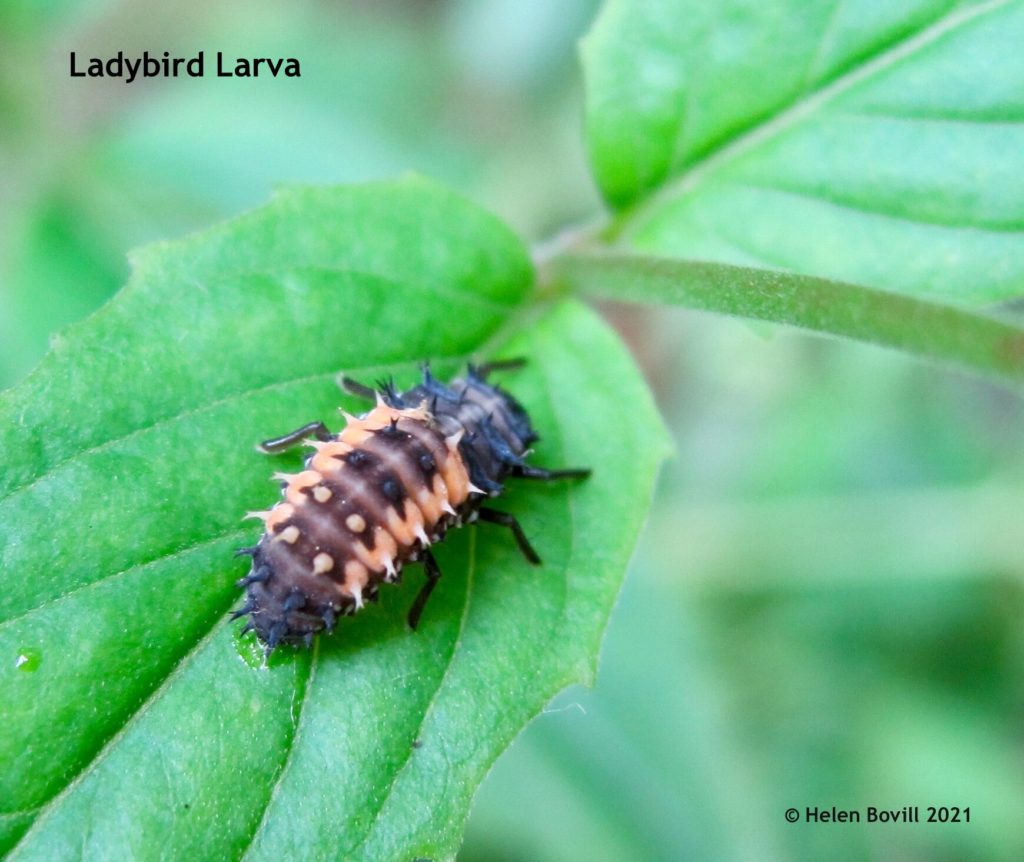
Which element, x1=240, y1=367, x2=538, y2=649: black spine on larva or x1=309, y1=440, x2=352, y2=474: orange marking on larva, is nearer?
x1=240, y1=367, x2=538, y2=649: black spine on larva

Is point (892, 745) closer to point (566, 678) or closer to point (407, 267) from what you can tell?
point (566, 678)

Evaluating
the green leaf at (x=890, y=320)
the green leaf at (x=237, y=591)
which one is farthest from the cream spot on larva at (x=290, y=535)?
the green leaf at (x=890, y=320)

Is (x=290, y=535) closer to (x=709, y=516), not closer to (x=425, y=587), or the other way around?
(x=425, y=587)

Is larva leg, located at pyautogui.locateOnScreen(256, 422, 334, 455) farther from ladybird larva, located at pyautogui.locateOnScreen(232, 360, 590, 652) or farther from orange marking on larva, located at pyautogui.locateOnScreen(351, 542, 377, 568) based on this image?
orange marking on larva, located at pyautogui.locateOnScreen(351, 542, 377, 568)

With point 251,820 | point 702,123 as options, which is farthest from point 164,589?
point 702,123

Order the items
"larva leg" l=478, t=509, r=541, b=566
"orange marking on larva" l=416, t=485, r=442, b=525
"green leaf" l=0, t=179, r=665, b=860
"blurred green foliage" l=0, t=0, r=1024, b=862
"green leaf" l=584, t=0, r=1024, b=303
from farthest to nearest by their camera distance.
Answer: "blurred green foliage" l=0, t=0, r=1024, b=862, "green leaf" l=584, t=0, r=1024, b=303, "larva leg" l=478, t=509, r=541, b=566, "orange marking on larva" l=416, t=485, r=442, b=525, "green leaf" l=0, t=179, r=665, b=860

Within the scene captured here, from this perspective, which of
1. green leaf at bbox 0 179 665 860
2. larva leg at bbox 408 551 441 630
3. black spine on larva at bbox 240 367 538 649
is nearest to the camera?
green leaf at bbox 0 179 665 860

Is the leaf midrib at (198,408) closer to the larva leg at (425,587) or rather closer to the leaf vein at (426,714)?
the larva leg at (425,587)

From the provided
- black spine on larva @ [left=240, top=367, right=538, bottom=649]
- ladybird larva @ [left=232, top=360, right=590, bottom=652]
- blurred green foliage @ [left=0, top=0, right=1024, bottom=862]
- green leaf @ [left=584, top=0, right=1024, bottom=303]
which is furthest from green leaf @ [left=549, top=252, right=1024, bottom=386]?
blurred green foliage @ [left=0, top=0, right=1024, bottom=862]
